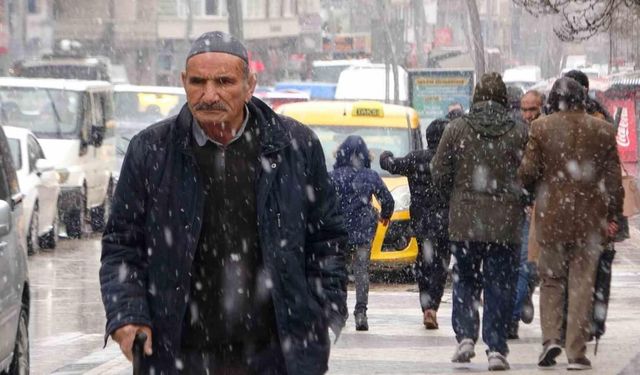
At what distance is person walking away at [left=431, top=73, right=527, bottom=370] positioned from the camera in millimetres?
10250

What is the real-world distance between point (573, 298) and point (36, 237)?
1061cm

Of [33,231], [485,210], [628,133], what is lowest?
[628,133]

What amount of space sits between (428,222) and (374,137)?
18.7 feet

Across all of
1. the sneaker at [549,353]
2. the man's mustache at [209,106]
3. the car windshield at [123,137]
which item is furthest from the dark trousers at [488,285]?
the car windshield at [123,137]

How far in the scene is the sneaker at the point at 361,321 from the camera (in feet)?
41.8

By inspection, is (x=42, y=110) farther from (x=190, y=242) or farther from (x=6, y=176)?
(x=190, y=242)

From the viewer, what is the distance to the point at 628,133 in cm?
3544

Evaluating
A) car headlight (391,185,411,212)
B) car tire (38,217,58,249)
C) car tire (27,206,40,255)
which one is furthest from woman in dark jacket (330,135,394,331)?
car tire (38,217,58,249)

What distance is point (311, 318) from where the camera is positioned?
5145mm

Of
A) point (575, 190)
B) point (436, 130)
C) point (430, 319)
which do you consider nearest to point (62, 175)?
point (436, 130)

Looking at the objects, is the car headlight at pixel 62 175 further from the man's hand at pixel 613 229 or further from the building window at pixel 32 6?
the building window at pixel 32 6

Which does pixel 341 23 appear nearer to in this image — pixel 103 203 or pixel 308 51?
pixel 308 51

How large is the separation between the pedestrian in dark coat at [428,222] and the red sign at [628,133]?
20.5m

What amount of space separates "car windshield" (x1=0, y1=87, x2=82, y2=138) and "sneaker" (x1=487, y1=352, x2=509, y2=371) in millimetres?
13912
